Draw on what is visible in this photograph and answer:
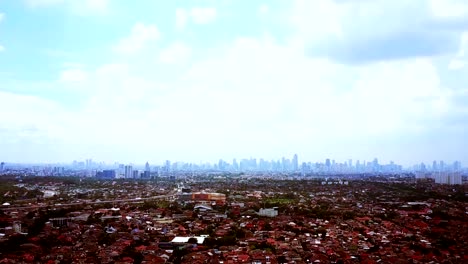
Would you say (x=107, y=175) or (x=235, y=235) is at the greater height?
(x=235, y=235)

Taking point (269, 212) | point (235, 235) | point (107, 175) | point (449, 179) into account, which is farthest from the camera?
point (107, 175)

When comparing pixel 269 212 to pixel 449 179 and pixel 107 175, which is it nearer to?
pixel 449 179

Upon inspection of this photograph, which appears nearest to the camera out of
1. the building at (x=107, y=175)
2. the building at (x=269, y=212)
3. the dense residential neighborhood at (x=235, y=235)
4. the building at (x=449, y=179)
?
the dense residential neighborhood at (x=235, y=235)

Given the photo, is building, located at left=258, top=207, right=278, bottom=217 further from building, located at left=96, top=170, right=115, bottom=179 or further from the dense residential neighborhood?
building, located at left=96, top=170, right=115, bottom=179

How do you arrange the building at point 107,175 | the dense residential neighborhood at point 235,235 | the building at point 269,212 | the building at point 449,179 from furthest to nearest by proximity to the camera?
the building at point 107,175
the building at point 449,179
the building at point 269,212
the dense residential neighborhood at point 235,235

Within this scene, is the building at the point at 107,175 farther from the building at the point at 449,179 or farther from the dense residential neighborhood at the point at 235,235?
the building at the point at 449,179

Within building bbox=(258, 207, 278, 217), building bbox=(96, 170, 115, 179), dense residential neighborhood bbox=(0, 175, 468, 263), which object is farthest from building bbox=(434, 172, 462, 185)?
building bbox=(96, 170, 115, 179)

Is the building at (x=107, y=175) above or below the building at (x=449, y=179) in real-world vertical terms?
below

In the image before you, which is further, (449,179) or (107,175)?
(107,175)

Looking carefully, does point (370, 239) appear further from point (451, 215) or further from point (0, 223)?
point (0, 223)

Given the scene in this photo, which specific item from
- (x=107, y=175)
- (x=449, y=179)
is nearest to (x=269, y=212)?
(x=449, y=179)

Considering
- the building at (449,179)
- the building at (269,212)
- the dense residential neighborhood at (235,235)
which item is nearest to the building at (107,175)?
the dense residential neighborhood at (235,235)
